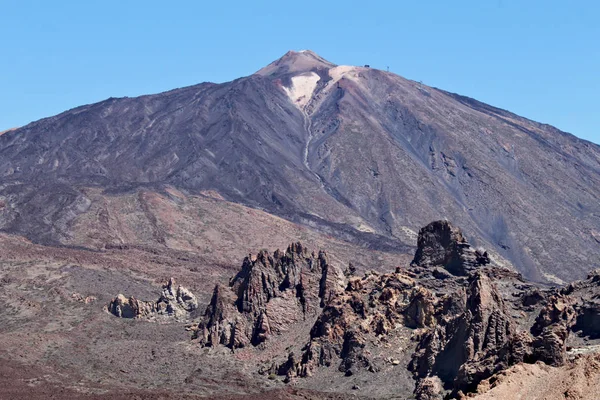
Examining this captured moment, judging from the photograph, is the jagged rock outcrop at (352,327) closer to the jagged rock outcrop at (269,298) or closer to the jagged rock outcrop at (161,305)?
the jagged rock outcrop at (269,298)

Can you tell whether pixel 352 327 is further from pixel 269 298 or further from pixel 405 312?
pixel 269 298

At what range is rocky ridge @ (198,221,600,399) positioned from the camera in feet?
211

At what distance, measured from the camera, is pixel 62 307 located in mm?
104688

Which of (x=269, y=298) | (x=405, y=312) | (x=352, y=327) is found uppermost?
(x=405, y=312)

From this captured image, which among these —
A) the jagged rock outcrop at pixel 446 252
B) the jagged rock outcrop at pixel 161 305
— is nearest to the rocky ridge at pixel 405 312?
the jagged rock outcrop at pixel 446 252

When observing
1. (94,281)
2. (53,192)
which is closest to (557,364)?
Answer: (94,281)

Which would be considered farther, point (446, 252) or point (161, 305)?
point (161, 305)

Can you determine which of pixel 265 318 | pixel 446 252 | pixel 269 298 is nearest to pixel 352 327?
pixel 265 318

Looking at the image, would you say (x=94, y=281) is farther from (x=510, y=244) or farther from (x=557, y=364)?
(x=510, y=244)

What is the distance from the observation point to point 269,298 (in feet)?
291

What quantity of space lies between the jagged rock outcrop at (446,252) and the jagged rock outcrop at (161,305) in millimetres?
29150

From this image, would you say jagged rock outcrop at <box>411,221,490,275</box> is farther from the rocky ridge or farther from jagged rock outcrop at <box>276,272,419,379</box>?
jagged rock outcrop at <box>276,272,419,379</box>

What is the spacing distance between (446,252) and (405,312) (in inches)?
371

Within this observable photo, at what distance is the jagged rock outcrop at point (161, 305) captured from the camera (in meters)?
103
